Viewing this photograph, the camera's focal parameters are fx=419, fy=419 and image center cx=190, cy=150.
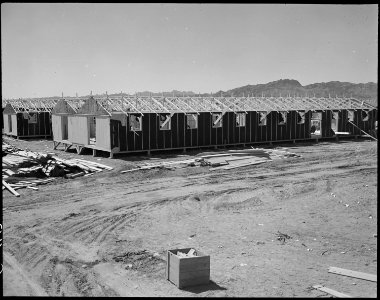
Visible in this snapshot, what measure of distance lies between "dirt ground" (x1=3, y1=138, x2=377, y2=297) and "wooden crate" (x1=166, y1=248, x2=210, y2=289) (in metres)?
0.15

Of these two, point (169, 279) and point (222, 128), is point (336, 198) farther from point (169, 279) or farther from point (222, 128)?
point (222, 128)

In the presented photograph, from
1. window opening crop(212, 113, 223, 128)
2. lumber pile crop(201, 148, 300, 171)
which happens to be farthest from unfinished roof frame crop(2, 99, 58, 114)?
lumber pile crop(201, 148, 300, 171)

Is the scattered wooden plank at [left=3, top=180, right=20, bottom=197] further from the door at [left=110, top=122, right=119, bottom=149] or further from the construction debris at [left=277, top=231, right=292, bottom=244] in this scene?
the construction debris at [left=277, top=231, right=292, bottom=244]

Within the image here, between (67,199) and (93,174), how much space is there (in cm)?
411

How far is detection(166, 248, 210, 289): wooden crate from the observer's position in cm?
715

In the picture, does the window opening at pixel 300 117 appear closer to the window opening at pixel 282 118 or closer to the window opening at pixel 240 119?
the window opening at pixel 282 118

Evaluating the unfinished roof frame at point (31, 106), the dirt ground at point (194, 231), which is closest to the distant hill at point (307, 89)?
the unfinished roof frame at point (31, 106)

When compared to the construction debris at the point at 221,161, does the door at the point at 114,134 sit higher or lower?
higher

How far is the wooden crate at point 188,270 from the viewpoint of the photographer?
715cm

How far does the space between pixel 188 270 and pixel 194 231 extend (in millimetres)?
3386

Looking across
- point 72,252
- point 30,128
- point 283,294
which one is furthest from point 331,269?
point 30,128

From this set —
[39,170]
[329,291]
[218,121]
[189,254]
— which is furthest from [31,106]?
[329,291]

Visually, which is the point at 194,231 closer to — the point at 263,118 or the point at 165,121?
the point at 165,121

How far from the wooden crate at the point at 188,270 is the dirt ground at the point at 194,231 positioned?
154mm
